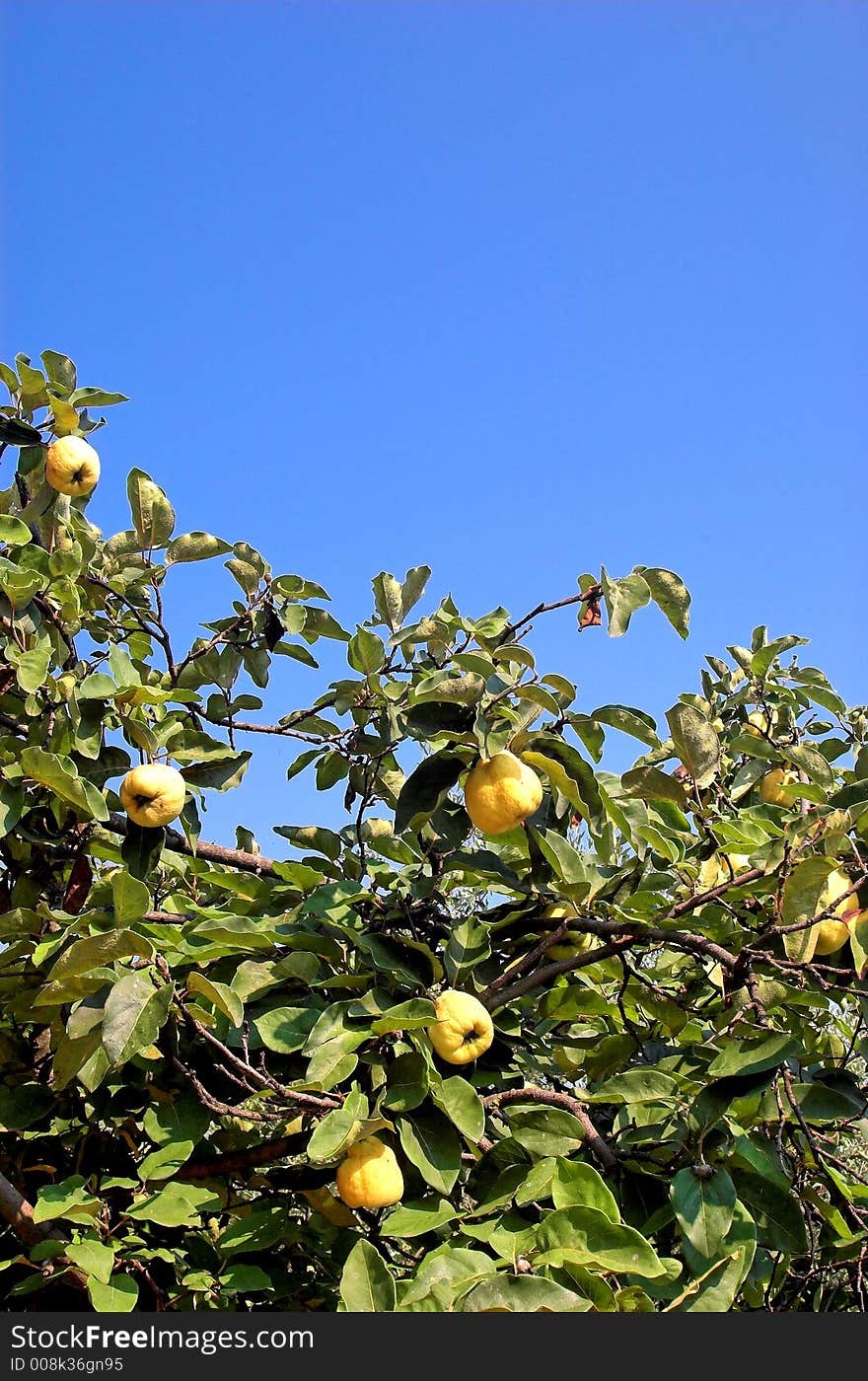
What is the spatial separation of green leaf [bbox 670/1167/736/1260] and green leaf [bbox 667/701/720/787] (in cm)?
76

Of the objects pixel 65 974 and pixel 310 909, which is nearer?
pixel 65 974

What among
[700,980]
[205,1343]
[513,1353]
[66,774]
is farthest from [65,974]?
Answer: [700,980]

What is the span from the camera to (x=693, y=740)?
218 cm

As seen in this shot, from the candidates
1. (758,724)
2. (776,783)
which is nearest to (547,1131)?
(776,783)

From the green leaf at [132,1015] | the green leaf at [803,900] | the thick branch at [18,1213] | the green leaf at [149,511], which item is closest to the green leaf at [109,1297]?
the thick branch at [18,1213]

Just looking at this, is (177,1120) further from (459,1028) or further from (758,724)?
(758,724)

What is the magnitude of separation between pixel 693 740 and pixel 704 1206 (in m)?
0.85

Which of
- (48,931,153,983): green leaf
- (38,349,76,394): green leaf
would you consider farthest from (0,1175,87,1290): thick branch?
(38,349,76,394): green leaf

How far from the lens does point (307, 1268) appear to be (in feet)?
7.72

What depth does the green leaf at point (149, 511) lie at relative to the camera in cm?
268

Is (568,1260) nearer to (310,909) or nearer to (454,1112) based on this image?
(454,1112)

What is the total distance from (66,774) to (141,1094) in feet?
2.54

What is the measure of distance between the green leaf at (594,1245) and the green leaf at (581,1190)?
4 centimetres

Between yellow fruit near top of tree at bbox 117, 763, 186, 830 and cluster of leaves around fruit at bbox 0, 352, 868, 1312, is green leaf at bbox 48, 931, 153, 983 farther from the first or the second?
yellow fruit near top of tree at bbox 117, 763, 186, 830
